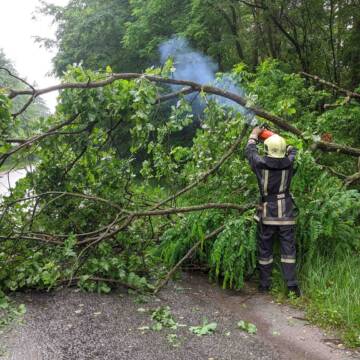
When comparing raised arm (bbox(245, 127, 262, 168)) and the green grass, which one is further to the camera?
raised arm (bbox(245, 127, 262, 168))

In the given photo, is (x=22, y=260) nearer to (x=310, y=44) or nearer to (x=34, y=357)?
(x=34, y=357)

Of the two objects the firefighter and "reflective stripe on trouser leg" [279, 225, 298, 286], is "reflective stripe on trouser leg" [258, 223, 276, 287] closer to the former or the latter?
the firefighter

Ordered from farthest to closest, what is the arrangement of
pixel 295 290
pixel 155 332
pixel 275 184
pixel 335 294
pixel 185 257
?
pixel 185 257
pixel 275 184
pixel 295 290
pixel 335 294
pixel 155 332

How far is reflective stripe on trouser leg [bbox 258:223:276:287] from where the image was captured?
4.68m

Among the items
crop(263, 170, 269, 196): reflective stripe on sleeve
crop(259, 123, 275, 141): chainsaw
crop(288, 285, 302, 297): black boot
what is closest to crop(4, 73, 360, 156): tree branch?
crop(259, 123, 275, 141): chainsaw

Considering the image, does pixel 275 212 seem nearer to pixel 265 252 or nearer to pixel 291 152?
pixel 265 252

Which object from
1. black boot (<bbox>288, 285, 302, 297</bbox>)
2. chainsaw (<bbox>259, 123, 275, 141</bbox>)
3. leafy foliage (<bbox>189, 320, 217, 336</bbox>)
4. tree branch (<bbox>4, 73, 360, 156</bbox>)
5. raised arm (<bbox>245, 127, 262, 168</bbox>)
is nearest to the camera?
leafy foliage (<bbox>189, 320, 217, 336</bbox>)

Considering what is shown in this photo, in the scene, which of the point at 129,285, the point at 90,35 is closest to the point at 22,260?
the point at 129,285

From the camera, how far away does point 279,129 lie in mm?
5570

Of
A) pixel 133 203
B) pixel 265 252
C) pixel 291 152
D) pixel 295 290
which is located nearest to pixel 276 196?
pixel 291 152

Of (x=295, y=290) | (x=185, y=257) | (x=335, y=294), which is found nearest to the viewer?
(x=335, y=294)

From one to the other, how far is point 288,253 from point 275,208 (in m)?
0.48

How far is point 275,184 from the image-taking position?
4.62 metres

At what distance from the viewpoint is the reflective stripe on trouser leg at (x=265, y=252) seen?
4.68 m
